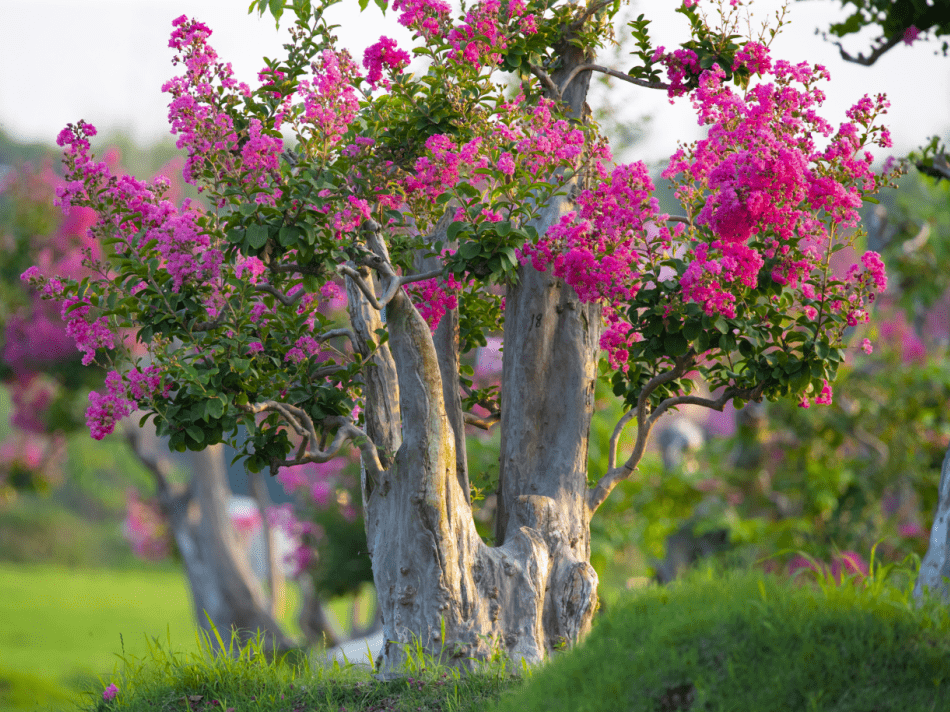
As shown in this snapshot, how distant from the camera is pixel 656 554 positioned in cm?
1068

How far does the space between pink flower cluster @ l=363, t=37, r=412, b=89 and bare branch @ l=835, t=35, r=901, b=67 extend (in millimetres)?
3149

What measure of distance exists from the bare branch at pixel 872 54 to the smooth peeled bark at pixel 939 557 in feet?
9.73

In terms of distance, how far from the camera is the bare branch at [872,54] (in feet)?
19.4

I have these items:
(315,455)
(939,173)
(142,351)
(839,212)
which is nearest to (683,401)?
(839,212)

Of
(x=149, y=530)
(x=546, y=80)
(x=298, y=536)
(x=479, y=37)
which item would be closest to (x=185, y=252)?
(x=479, y=37)

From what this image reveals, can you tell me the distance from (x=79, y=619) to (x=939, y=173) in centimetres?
2194

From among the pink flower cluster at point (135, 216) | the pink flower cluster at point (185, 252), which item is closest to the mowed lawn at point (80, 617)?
the pink flower cluster at point (135, 216)

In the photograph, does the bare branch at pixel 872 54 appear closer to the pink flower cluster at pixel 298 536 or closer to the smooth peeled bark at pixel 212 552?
the pink flower cluster at pixel 298 536

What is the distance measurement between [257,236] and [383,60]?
142 centimetres

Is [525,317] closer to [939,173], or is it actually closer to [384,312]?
[384,312]

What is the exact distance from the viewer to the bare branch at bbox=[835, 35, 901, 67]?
19.4 feet

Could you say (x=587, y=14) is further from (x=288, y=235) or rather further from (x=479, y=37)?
(x=288, y=235)

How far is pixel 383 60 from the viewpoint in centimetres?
494

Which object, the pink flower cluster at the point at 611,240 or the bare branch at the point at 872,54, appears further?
the bare branch at the point at 872,54
